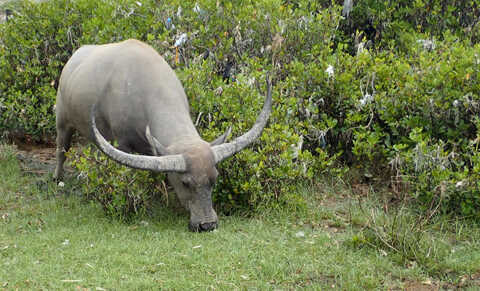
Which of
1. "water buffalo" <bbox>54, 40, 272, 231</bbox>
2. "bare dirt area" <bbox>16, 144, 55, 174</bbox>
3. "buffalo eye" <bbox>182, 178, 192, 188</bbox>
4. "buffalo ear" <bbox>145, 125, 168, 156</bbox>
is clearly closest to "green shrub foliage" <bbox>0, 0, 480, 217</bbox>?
"bare dirt area" <bbox>16, 144, 55, 174</bbox>

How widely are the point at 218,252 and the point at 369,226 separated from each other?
1.45 metres

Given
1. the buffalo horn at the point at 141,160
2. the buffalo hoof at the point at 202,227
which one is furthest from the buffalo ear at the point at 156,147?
the buffalo hoof at the point at 202,227

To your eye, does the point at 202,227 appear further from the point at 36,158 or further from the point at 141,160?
the point at 36,158

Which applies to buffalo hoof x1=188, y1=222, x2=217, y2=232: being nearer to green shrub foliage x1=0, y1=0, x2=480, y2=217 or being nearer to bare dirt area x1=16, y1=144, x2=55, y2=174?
green shrub foliage x1=0, y1=0, x2=480, y2=217

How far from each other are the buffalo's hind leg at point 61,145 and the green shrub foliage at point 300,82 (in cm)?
98

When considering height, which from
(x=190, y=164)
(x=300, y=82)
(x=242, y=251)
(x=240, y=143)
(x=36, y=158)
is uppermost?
(x=300, y=82)

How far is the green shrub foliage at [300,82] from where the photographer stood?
6129 mm

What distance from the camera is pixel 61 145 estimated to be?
288 inches

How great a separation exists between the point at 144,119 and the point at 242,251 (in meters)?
1.82

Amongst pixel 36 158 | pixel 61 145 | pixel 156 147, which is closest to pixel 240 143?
pixel 156 147

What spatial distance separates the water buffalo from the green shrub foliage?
2.05 ft

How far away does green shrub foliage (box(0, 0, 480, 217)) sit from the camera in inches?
241

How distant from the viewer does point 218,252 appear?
16.5 ft

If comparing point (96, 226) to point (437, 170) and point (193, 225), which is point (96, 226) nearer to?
point (193, 225)
